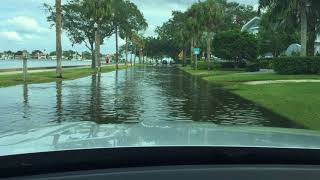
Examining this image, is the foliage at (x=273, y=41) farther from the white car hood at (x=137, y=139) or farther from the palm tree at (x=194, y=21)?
the white car hood at (x=137, y=139)

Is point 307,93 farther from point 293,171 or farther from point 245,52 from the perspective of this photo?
point 245,52

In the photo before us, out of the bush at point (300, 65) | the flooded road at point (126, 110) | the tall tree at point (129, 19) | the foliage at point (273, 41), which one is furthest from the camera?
the tall tree at point (129, 19)

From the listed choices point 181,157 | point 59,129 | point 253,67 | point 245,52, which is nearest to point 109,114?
point 59,129

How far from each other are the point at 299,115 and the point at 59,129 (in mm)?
13831

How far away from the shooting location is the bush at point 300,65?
43.3 meters

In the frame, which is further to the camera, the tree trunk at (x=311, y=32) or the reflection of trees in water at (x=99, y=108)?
the tree trunk at (x=311, y=32)

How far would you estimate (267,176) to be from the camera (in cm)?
277

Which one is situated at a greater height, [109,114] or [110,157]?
[110,157]

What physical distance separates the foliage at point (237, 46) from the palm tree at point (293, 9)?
73.7ft

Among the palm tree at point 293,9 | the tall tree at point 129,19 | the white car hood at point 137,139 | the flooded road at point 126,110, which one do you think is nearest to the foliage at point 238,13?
the tall tree at point 129,19

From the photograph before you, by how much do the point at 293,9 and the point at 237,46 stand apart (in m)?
24.5

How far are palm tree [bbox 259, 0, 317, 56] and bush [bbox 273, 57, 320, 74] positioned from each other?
65.5 inches

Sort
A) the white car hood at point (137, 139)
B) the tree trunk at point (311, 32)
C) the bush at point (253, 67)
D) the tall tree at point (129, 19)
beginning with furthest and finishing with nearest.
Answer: the tall tree at point (129, 19) → the bush at point (253, 67) → the tree trunk at point (311, 32) → the white car hood at point (137, 139)

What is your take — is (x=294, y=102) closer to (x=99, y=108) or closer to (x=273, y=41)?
(x=99, y=108)
